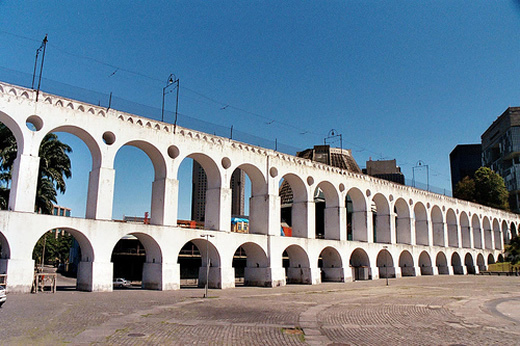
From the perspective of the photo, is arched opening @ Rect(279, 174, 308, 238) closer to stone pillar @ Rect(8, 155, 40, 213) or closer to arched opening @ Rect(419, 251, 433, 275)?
stone pillar @ Rect(8, 155, 40, 213)

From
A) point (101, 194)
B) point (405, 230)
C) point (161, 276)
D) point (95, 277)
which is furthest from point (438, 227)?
point (95, 277)

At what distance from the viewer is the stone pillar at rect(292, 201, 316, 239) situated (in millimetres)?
38406

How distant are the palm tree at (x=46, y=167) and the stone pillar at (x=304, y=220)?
758 inches

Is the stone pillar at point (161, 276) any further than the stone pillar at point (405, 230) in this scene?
No

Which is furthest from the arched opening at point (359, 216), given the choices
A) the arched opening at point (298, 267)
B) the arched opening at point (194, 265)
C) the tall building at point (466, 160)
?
the tall building at point (466, 160)

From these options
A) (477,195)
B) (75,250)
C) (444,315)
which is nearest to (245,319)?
(444,315)

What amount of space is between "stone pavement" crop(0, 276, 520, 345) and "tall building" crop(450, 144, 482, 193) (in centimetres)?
9978

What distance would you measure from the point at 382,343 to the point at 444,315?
6.98 m

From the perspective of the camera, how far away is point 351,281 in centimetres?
4062

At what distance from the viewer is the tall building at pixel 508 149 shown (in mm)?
77250

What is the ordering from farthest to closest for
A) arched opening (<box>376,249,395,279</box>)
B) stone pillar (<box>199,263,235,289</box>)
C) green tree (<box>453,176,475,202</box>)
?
green tree (<box>453,176,475,202</box>) → arched opening (<box>376,249,395,279</box>) → stone pillar (<box>199,263,235,289</box>)

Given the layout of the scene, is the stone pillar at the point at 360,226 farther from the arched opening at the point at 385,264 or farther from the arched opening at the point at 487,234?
the arched opening at the point at 487,234

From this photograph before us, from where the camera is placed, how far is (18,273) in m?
22.1

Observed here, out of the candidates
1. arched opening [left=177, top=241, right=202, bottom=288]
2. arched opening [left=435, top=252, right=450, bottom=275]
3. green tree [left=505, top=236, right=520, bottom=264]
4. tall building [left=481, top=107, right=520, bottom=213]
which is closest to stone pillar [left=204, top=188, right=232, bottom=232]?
arched opening [left=177, top=241, right=202, bottom=288]
